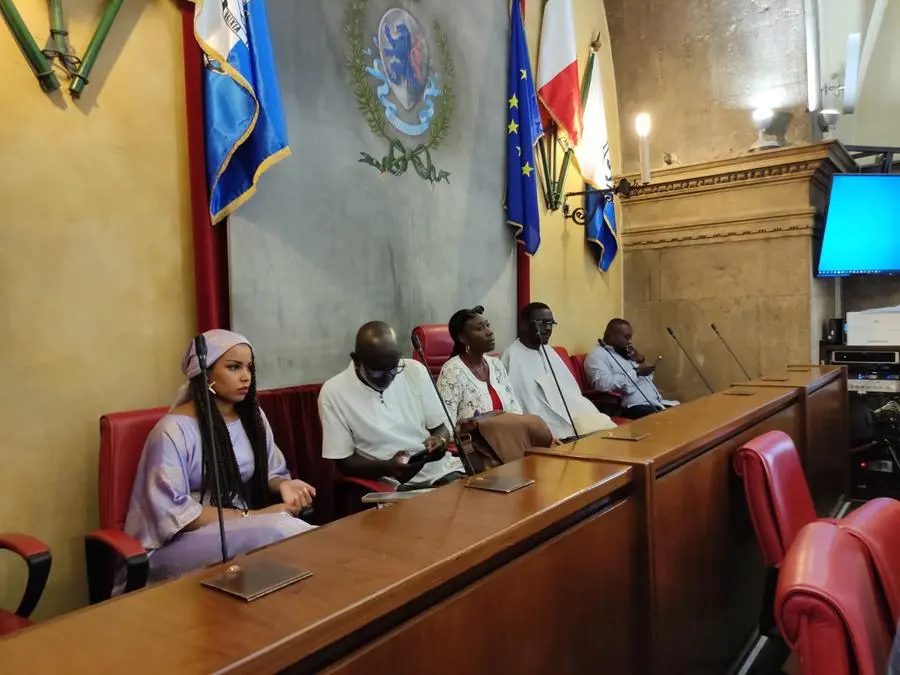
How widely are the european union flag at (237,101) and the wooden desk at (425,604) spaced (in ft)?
5.77

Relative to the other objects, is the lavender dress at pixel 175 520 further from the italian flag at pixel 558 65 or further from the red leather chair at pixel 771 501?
the italian flag at pixel 558 65

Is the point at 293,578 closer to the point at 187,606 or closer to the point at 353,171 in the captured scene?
the point at 187,606

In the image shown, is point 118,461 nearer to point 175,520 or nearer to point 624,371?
point 175,520

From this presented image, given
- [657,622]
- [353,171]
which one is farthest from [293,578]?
[353,171]

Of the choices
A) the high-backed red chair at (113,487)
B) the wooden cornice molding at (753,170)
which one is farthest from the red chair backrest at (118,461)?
the wooden cornice molding at (753,170)

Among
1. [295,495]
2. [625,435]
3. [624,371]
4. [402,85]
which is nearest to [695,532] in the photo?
[625,435]

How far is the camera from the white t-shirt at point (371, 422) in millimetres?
2498

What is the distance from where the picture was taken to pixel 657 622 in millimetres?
1466

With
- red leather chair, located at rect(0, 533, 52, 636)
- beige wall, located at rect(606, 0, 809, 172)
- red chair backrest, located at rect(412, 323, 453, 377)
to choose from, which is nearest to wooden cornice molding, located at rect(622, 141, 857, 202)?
beige wall, located at rect(606, 0, 809, 172)

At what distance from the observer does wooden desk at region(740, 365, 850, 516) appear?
282 centimetres

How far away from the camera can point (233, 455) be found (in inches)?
83.4

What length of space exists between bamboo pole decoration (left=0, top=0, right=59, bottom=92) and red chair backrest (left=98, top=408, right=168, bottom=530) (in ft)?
3.58

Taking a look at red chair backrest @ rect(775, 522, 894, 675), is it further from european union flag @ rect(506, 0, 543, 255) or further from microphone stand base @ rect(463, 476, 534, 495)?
european union flag @ rect(506, 0, 543, 255)

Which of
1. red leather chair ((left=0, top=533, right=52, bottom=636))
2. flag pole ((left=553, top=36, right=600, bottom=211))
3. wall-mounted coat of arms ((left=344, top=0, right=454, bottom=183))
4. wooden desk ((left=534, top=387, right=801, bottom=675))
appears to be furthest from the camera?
flag pole ((left=553, top=36, right=600, bottom=211))
